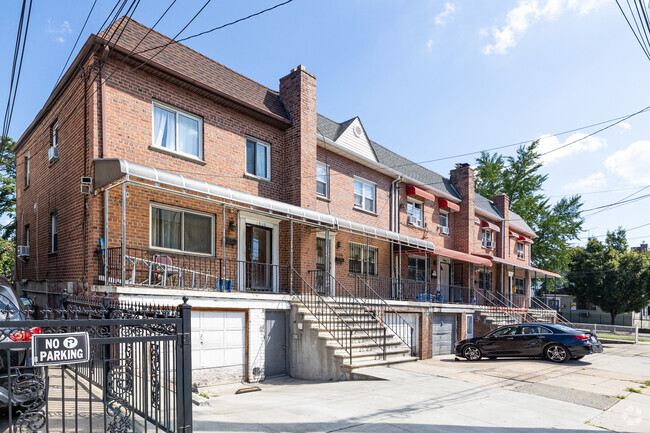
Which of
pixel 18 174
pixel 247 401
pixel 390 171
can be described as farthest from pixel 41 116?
pixel 390 171

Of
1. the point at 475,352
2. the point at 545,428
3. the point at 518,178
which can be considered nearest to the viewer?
the point at 545,428

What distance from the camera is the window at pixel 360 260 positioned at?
59.3ft

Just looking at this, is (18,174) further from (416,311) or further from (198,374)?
(416,311)

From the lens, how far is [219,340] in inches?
446

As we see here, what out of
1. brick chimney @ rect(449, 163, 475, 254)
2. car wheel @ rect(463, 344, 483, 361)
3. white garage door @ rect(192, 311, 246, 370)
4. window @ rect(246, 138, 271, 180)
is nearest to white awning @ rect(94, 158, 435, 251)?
window @ rect(246, 138, 271, 180)

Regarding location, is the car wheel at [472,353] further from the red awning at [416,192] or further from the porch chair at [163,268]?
the porch chair at [163,268]

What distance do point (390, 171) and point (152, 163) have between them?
10660 mm

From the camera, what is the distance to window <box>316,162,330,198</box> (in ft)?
53.9

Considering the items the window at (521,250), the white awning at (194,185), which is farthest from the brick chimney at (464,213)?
the white awning at (194,185)

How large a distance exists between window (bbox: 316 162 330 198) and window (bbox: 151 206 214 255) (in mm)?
4770

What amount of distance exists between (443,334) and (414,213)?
581cm

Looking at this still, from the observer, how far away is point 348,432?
657 centimetres

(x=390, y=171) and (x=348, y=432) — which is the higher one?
(x=390, y=171)

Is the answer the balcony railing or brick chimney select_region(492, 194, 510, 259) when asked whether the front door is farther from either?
brick chimney select_region(492, 194, 510, 259)
